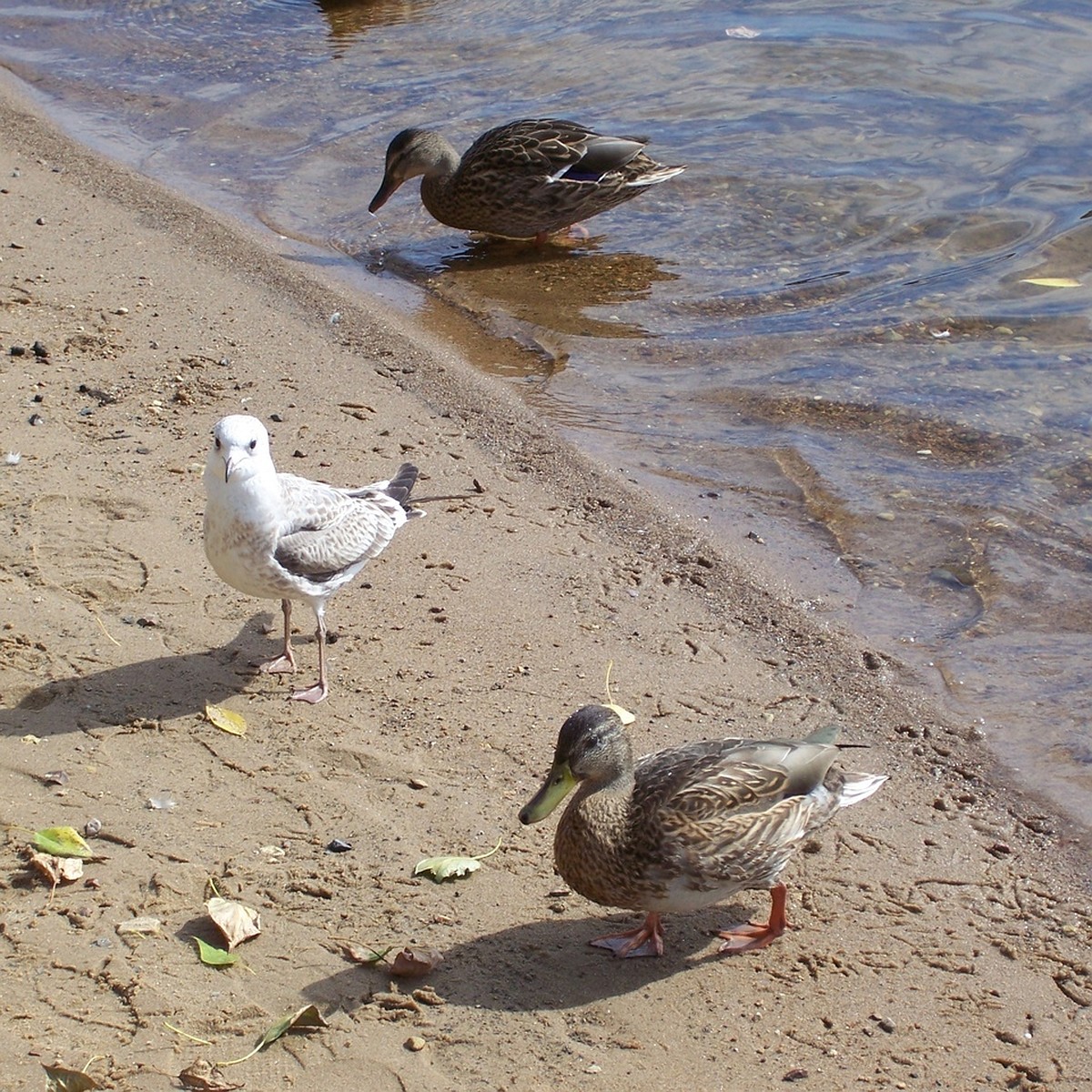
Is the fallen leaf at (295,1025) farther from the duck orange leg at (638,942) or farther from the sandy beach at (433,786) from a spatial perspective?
the duck orange leg at (638,942)

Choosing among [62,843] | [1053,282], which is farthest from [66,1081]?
[1053,282]

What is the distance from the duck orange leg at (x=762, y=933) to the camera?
16.0 ft

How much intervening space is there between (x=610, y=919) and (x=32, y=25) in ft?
46.3

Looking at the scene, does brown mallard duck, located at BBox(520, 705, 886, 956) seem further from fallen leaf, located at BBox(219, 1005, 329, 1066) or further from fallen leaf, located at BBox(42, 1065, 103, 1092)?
fallen leaf, located at BBox(42, 1065, 103, 1092)

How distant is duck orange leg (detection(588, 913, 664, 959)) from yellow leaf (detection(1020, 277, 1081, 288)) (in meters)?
7.12

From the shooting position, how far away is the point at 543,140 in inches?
460

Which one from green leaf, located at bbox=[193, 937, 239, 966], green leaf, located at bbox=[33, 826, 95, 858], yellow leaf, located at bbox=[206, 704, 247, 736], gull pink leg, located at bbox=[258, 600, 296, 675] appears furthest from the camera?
gull pink leg, located at bbox=[258, 600, 296, 675]

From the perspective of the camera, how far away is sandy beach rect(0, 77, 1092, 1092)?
4.36 metres

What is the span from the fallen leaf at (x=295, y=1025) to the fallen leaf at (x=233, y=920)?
1.25 ft

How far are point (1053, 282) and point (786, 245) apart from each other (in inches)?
78.3

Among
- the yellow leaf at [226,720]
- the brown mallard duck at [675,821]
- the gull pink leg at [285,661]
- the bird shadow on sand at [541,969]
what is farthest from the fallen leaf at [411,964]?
the gull pink leg at [285,661]

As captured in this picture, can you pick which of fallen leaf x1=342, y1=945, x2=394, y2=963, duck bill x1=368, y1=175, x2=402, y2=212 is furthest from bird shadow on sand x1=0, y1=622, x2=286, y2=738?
duck bill x1=368, y1=175, x2=402, y2=212

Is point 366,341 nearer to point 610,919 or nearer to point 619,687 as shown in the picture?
point 619,687

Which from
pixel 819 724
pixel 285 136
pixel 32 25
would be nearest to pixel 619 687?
pixel 819 724
